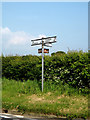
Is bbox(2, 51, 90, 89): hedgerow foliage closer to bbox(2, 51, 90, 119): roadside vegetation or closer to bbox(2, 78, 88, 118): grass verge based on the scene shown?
bbox(2, 51, 90, 119): roadside vegetation

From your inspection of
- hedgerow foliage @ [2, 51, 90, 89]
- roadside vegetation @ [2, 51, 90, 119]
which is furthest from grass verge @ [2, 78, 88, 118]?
hedgerow foliage @ [2, 51, 90, 89]

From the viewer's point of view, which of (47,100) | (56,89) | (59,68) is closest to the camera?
(47,100)

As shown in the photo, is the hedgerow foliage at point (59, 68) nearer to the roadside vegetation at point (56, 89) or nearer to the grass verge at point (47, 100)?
the roadside vegetation at point (56, 89)

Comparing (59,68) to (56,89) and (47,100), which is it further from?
(47,100)

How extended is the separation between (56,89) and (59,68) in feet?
4.48

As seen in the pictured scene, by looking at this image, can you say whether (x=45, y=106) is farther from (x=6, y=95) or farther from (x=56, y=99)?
(x=6, y=95)

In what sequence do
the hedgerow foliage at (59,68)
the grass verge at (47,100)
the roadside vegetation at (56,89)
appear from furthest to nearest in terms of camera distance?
the hedgerow foliage at (59,68) < the roadside vegetation at (56,89) < the grass verge at (47,100)

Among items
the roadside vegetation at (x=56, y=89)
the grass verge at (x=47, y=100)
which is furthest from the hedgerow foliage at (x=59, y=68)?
the grass verge at (x=47, y=100)

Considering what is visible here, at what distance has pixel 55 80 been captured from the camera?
10.2m

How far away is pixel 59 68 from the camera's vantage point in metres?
10.1

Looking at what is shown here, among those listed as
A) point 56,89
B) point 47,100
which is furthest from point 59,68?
point 47,100

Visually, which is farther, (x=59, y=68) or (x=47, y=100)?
(x=59, y=68)

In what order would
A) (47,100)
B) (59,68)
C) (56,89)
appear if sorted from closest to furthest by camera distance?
(47,100)
(56,89)
(59,68)

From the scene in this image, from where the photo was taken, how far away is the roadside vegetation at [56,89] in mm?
6950
